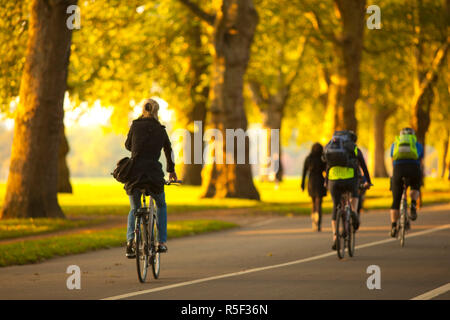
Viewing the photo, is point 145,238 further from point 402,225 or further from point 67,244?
point 402,225

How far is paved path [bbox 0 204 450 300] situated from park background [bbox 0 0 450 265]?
1939 mm

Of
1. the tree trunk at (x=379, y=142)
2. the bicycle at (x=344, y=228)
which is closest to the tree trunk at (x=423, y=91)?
the tree trunk at (x=379, y=142)

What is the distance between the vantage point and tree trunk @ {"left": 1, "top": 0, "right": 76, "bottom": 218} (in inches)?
877

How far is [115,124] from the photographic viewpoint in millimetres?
48906

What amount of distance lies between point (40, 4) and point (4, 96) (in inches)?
264

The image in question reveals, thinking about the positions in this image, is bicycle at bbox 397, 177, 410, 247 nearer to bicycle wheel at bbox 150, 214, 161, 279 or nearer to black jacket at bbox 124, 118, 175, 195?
bicycle wheel at bbox 150, 214, 161, 279

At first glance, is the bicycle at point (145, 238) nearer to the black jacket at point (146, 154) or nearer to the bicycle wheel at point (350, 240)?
the black jacket at point (146, 154)

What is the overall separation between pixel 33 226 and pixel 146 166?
9749 mm

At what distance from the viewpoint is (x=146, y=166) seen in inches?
453

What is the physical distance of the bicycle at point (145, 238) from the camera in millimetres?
11273

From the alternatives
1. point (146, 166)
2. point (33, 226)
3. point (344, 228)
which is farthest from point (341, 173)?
point (33, 226)

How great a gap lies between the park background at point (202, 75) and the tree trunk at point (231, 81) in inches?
1.4
